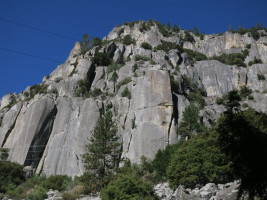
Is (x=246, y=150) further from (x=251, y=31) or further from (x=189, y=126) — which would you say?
(x=251, y=31)

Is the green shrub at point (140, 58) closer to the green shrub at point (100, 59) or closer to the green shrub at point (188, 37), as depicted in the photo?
the green shrub at point (100, 59)

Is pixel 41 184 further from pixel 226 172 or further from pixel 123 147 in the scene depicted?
pixel 226 172

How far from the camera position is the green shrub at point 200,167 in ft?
101

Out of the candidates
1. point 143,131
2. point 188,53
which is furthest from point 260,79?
point 143,131

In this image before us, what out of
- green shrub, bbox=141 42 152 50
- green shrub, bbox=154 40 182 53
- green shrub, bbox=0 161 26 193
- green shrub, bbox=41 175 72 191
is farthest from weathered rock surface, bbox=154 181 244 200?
green shrub, bbox=154 40 182 53

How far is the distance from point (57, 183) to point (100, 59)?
33898 mm

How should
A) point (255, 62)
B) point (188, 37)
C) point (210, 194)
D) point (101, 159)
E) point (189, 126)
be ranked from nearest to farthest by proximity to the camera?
point (210, 194) → point (101, 159) → point (189, 126) → point (255, 62) → point (188, 37)

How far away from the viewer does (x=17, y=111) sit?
59.6m

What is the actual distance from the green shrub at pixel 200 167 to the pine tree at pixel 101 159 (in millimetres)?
8825

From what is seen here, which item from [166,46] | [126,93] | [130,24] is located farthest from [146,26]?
[126,93]

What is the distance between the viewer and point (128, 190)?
27.8 m

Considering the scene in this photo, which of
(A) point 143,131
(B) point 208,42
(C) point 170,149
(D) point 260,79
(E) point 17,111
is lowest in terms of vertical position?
(C) point 170,149

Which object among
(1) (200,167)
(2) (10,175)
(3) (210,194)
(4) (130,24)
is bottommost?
(3) (210,194)

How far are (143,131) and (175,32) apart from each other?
53163mm
